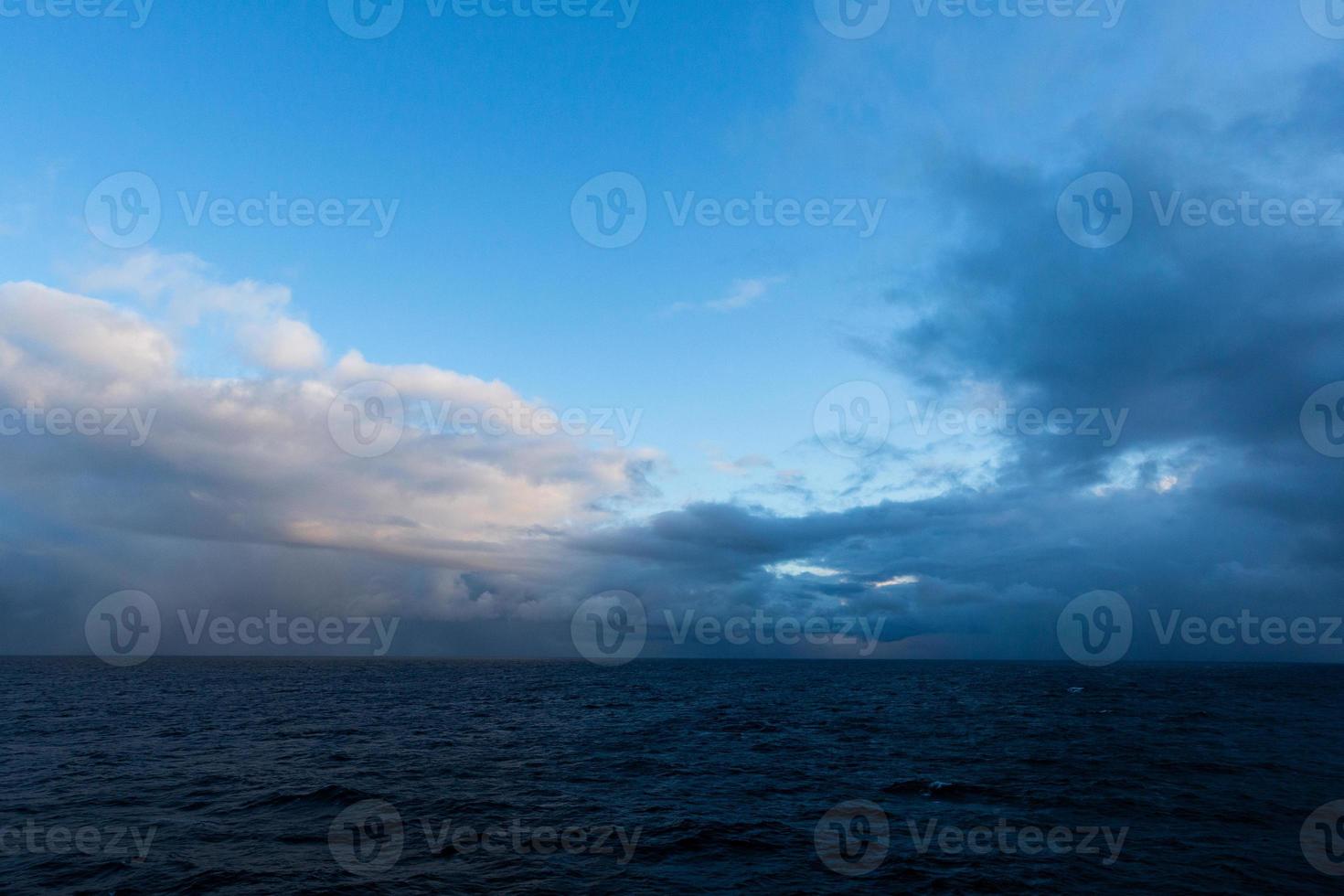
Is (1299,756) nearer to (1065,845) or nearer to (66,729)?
(1065,845)

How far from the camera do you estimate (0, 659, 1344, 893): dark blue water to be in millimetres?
23859

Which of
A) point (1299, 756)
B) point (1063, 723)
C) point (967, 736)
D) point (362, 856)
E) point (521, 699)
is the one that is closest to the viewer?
point (362, 856)

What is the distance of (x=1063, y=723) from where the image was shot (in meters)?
65.8

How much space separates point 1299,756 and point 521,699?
81931 millimetres

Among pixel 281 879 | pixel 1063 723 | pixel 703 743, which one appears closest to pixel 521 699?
pixel 703 743

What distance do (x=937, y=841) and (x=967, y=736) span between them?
33.7 metres

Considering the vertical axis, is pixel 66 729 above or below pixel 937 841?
below

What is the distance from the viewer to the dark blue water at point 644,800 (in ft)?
78.3

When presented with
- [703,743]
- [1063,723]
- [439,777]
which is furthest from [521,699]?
[1063,723]

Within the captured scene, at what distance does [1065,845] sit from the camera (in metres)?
26.8

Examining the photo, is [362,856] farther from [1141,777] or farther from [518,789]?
[1141,777]

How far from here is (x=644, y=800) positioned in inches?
1348

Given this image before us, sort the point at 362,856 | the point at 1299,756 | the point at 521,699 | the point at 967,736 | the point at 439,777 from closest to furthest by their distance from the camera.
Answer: the point at 362,856
the point at 439,777
the point at 1299,756
the point at 967,736
the point at 521,699

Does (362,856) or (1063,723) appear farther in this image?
(1063,723)
